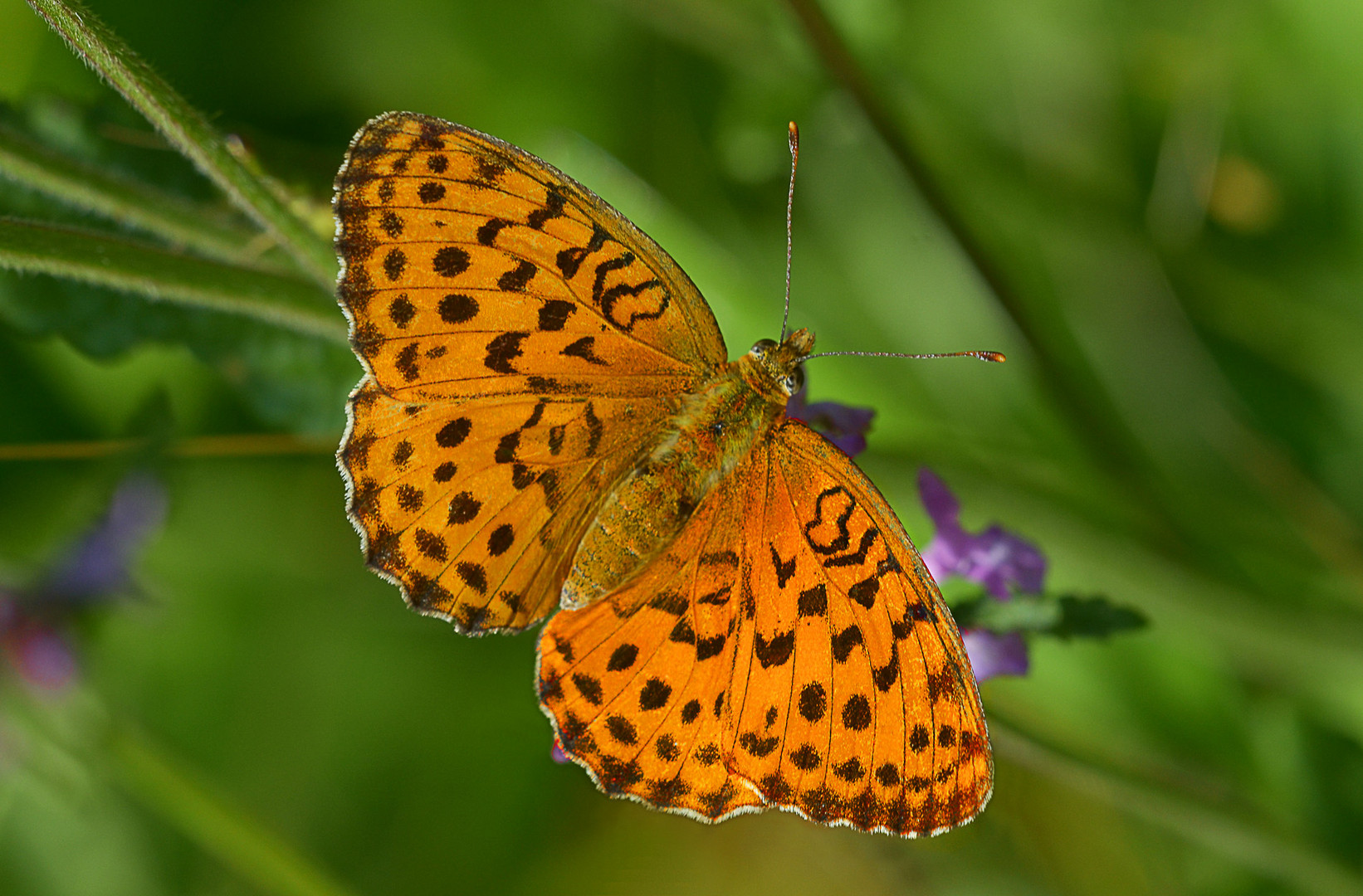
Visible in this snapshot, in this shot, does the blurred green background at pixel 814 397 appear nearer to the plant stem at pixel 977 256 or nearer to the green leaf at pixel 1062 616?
the plant stem at pixel 977 256

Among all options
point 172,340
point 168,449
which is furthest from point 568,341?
point 168,449

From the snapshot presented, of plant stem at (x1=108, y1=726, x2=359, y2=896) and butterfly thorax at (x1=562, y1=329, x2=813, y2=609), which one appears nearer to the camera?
butterfly thorax at (x1=562, y1=329, x2=813, y2=609)

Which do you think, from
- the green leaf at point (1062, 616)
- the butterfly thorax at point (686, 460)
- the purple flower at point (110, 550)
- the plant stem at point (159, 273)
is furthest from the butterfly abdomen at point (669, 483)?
the purple flower at point (110, 550)

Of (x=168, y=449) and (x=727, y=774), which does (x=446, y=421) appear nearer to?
(x=727, y=774)

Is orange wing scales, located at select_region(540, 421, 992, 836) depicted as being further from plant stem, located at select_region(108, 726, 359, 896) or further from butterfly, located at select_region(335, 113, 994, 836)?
plant stem, located at select_region(108, 726, 359, 896)

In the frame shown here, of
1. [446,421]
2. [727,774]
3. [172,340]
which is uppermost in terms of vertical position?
[172,340]

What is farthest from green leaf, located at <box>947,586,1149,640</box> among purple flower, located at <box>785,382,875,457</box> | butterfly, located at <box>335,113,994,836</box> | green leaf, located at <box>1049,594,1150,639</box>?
purple flower, located at <box>785,382,875,457</box>

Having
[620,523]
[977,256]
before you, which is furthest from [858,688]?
[977,256]
